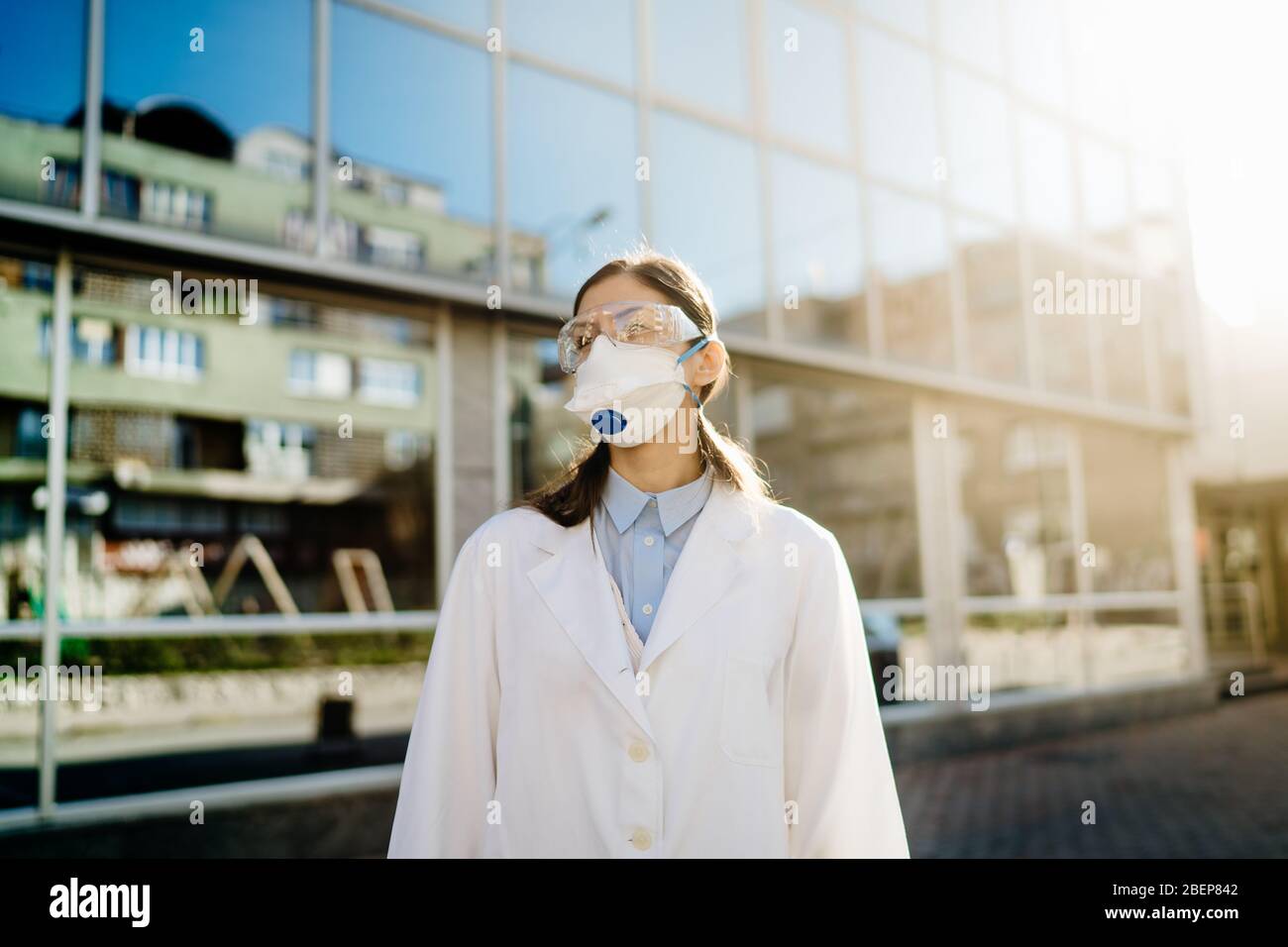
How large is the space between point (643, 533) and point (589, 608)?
0.26 m

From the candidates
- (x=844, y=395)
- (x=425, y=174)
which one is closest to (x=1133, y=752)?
(x=844, y=395)

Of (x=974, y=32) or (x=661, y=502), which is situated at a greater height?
(x=974, y=32)

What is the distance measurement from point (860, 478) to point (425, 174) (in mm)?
5501

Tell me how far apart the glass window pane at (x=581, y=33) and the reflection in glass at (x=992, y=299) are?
4529 mm

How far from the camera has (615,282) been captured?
2.27m

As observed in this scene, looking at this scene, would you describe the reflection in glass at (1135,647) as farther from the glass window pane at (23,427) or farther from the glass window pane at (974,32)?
the glass window pane at (23,427)

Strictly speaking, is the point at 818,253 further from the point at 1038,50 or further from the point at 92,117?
the point at 92,117

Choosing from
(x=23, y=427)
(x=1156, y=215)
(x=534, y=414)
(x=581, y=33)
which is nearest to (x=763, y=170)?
(x=581, y=33)

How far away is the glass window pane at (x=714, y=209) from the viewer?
766 cm

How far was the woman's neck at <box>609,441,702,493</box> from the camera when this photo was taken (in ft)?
7.35

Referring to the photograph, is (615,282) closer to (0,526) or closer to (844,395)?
(0,526)

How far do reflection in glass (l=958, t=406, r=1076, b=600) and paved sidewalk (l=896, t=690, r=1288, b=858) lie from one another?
190cm

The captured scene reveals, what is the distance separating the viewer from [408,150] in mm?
6383

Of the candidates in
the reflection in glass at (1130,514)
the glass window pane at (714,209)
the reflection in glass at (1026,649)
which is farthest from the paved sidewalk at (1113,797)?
the glass window pane at (714,209)
